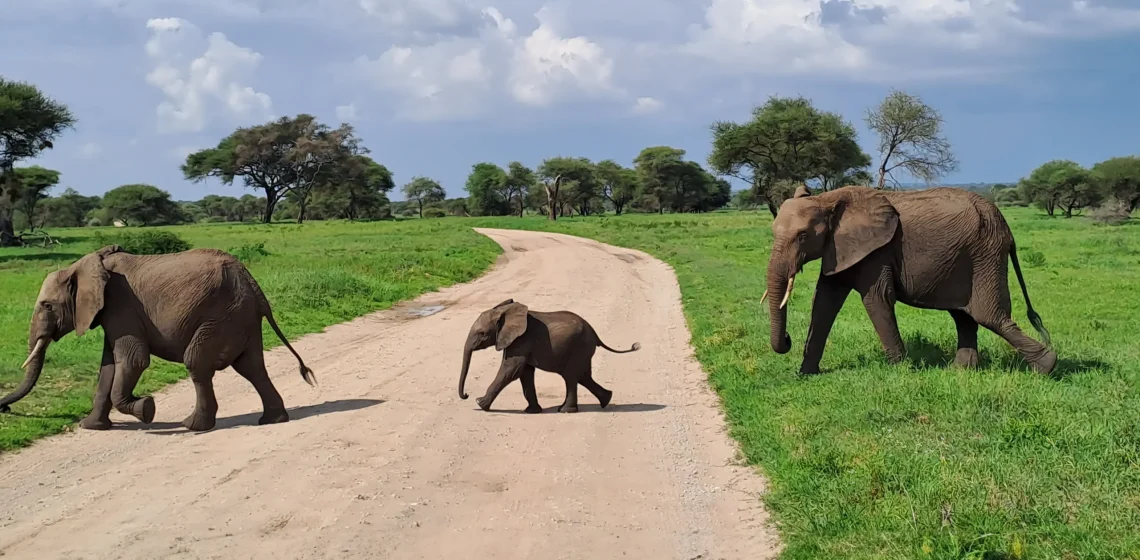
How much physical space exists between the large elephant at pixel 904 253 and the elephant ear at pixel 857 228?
0.04ft

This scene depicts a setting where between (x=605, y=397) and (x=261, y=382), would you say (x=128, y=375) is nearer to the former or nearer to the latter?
(x=261, y=382)

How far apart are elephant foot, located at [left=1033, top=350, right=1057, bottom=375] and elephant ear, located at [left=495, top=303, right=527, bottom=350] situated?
5448mm

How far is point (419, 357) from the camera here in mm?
13516

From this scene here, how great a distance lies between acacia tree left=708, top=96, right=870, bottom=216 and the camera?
55.2 metres

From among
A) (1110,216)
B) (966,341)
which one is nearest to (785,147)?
Result: (1110,216)

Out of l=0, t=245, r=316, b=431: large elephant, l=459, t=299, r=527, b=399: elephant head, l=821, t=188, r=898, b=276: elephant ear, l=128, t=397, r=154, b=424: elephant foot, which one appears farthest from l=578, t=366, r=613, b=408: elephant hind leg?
l=128, t=397, r=154, b=424: elephant foot

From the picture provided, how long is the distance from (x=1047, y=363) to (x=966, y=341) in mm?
1012

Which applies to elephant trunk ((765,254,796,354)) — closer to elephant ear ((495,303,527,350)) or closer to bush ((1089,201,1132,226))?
elephant ear ((495,303,527,350))

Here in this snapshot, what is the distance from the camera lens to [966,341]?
10672mm

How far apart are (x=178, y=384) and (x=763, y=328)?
8287 mm

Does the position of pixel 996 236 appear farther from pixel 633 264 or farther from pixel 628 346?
pixel 633 264

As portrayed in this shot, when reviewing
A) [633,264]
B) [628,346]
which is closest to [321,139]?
[633,264]

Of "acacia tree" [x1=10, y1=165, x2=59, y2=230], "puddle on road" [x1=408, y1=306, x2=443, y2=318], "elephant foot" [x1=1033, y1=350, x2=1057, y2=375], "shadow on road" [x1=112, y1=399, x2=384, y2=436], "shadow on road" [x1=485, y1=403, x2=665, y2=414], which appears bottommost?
"puddle on road" [x1=408, y1=306, x2=443, y2=318]

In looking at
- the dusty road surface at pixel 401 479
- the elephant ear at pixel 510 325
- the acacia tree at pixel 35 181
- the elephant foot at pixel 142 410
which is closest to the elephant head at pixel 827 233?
the dusty road surface at pixel 401 479
